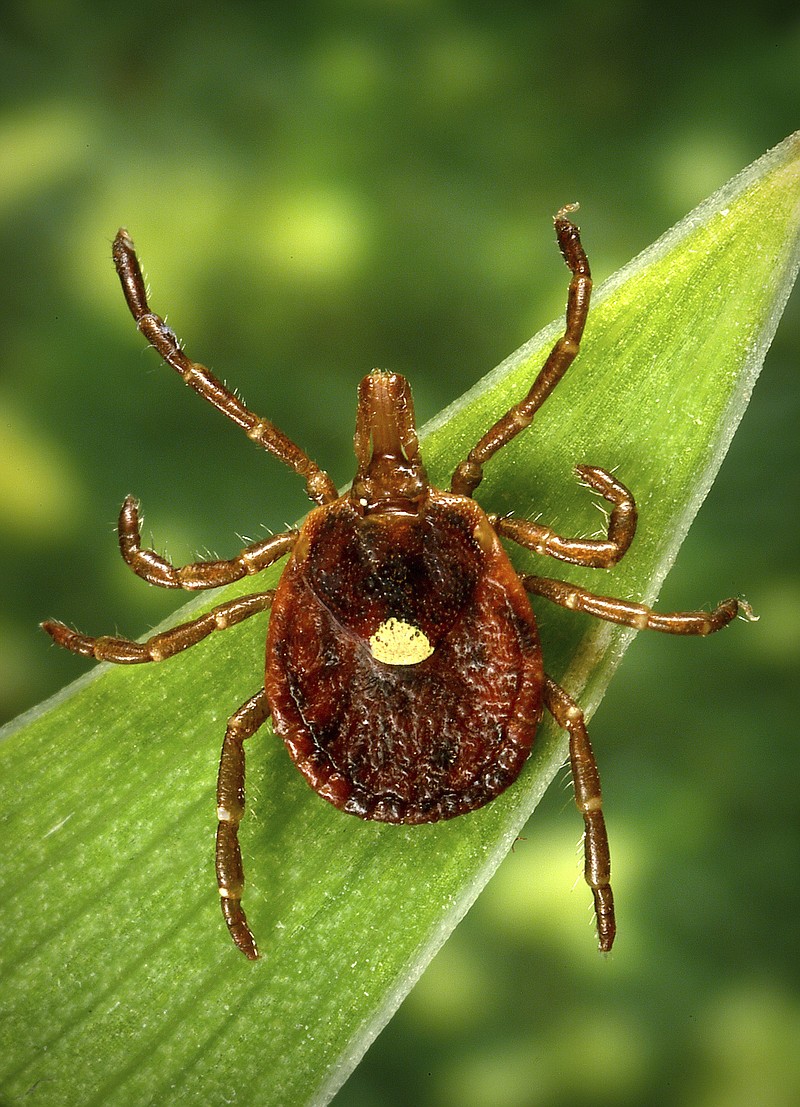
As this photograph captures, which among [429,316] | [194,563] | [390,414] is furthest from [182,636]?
[429,316]

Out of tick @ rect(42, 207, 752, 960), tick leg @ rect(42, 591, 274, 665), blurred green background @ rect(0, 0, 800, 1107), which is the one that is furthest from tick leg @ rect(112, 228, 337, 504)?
blurred green background @ rect(0, 0, 800, 1107)

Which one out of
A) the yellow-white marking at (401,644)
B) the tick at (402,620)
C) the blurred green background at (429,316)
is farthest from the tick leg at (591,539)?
the blurred green background at (429,316)

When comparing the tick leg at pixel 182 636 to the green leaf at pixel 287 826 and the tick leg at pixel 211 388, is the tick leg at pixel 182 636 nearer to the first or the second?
the green leaf at pixel 287 826

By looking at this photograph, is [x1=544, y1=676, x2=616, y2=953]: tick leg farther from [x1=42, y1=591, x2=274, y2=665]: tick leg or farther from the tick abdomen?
[x1=42, y1=591, x2=274, y2=665]: tick leg

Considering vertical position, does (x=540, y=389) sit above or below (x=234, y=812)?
above

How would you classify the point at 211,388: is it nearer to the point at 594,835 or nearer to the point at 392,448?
the point at 392,448
